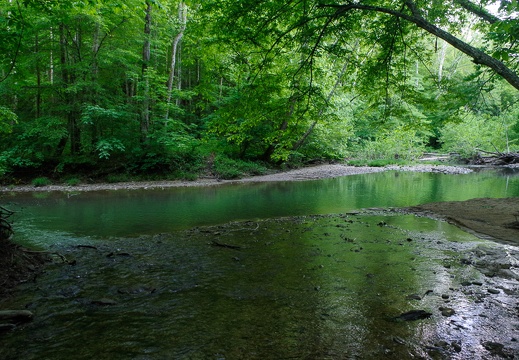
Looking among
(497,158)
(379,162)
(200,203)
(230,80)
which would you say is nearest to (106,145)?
(230,80)

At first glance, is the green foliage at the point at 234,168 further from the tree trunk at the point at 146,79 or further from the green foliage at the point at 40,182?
the green foliage at the point at 40,182

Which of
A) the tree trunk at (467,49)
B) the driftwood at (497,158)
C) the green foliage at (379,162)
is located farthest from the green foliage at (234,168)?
the driftwood at (497,158)

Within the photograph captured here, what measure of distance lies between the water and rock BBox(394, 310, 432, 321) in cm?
8

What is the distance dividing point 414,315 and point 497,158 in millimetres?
31614

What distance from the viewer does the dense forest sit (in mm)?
6051

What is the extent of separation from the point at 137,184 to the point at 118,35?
927 centimetres

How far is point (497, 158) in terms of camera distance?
91.4ft

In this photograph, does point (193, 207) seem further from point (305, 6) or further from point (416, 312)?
point (416, 312)

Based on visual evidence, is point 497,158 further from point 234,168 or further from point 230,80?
point 230,80

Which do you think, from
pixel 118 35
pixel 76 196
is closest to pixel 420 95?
pixel 76 196

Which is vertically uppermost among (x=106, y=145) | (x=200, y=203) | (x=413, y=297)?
(x=106, y=145)

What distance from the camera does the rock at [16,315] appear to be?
327 centimetres

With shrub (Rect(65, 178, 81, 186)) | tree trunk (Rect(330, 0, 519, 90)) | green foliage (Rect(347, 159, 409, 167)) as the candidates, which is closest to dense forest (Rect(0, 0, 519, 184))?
tree trunk (Rect(330, 0, 519, 90))

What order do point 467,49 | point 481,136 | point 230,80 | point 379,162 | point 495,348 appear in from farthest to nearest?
1. point 379,162
2. point 481,136
3. point 230,80
4. point 467,49
5. point 495,348
